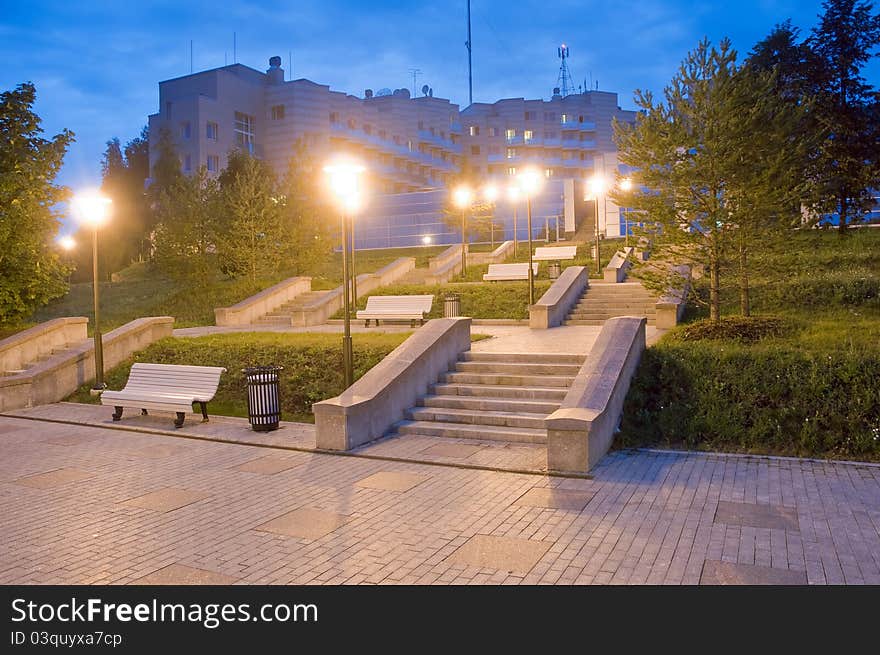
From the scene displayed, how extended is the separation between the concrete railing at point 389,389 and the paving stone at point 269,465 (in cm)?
63

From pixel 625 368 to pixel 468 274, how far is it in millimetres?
20172

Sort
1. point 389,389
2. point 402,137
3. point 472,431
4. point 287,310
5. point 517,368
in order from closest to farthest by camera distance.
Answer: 1. point 472,431
2. point 389,389
3. point 517,368
4. point 287,310
5. point 402,137

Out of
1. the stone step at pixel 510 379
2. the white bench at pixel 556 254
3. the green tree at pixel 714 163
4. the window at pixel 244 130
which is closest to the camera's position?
the stone step at pixel 510 379

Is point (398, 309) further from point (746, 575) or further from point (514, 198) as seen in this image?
point (514, 198)

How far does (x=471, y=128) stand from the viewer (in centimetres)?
8288

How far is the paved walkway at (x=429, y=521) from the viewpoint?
5.18 metres

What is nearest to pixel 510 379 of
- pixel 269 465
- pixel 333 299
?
pixel 269 465

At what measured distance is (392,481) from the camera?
777 centimetres

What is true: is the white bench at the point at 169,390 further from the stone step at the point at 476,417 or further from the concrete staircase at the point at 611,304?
the concrete staircase at the point at 611,304

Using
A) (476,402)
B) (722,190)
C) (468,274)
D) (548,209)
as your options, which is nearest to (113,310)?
(468,274)

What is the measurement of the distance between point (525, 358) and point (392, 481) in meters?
4.65

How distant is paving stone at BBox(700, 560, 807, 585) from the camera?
487 centimetres

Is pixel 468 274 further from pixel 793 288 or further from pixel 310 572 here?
pixel 310 572

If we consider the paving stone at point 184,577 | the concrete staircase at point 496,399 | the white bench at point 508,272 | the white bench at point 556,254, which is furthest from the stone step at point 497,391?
the white bench at point 556,254
